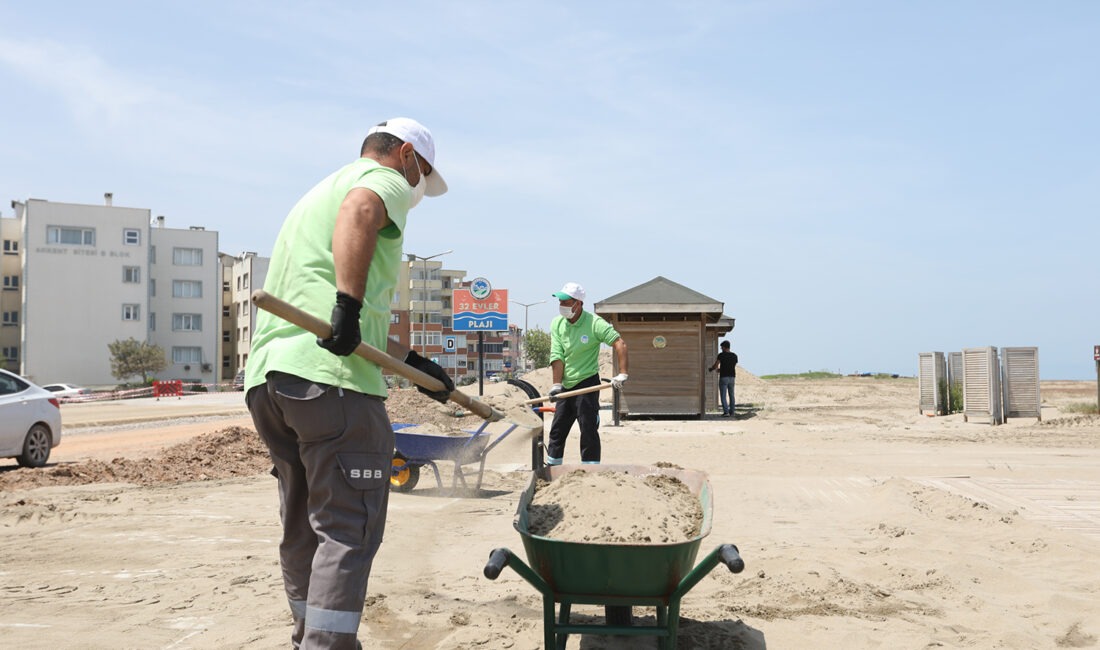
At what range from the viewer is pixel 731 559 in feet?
11.1

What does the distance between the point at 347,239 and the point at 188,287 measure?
240 ft

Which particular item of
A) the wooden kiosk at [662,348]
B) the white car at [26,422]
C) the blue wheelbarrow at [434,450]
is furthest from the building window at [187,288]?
the blue wheelbarrow at [434,450]

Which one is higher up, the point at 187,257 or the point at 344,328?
the point at 187,257

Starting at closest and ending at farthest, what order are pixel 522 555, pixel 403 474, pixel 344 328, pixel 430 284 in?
1. pixel 344 328
2. pixel 522 555
3. pixel 403 474
4. pixel 430 284

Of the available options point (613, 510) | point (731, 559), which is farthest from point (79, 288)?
point (731, 559)

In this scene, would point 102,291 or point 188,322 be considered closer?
point 102,291

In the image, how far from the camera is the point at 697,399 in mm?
20984

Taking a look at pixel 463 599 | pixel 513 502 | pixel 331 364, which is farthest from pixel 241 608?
pixel 513 502

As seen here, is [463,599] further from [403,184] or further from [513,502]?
[513,502]

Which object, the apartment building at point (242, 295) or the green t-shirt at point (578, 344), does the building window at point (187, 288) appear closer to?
the apartment building at point (242, 295)

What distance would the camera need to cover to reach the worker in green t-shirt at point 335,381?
287 cm

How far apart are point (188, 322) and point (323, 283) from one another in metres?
72.8

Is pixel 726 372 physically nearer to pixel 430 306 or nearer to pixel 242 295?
pixel 242 295

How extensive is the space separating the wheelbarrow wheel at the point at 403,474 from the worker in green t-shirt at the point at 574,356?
1720 mm
